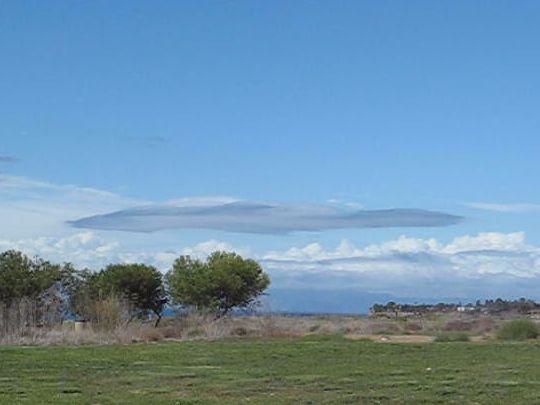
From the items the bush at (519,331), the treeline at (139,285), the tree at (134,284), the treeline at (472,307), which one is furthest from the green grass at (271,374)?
the treeline at (472,307)

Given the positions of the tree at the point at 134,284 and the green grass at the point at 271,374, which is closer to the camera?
the green grass at the point at 271,374

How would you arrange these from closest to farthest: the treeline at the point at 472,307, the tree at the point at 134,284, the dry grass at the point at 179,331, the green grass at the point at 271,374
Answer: the green grass at the point at 271,374 < the dry grass at the point at 179,331 < the tree at the point at 134,284 < the treeline at the point at 472,307

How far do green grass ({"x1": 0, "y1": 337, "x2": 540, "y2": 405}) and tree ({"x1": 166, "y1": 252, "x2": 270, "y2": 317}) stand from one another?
2084 centimetres

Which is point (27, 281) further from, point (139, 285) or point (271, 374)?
point (271, 374)

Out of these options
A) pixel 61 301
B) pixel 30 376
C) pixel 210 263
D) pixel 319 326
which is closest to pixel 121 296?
pixel 61 301

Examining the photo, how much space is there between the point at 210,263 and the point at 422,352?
27246mm

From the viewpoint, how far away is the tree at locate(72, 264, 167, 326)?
56938 millimetres

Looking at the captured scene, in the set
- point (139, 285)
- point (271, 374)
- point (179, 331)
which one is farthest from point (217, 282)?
point (271, 374)

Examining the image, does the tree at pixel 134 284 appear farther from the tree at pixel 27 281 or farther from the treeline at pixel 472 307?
the treeline at pixel 472 307

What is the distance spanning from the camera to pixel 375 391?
2028 centimetres

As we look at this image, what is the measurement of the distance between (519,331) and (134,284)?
22571 mm

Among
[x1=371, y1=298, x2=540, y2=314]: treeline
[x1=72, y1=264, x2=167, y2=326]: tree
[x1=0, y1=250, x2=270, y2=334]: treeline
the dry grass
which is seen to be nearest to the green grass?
the dry grass

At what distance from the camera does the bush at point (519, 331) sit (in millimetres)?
45656

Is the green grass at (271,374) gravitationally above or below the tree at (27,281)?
below
